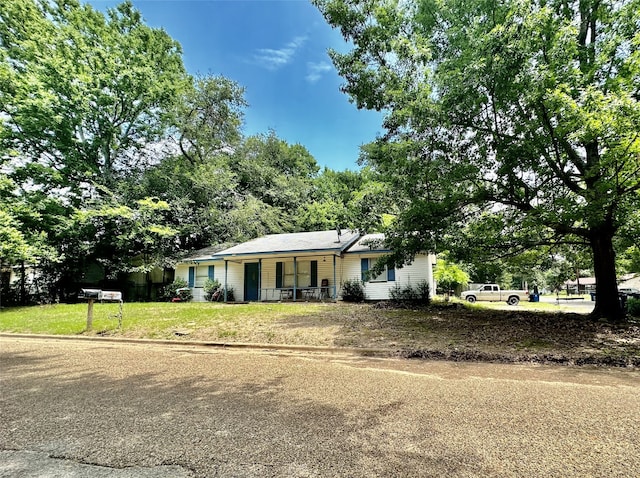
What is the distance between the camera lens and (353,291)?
17.2 m

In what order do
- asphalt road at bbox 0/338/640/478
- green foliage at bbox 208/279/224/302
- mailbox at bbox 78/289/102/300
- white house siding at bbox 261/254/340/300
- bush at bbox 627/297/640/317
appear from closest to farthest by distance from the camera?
asphalt road at bbox 0/338/640/478
mailbox at bbox 78/289/102/300
bush at bbox 627/297/640/317
white house siding at bbox 261/254/340/300
green foliage at bbox 208/279/224/302

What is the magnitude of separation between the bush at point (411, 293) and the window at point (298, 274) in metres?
4.13

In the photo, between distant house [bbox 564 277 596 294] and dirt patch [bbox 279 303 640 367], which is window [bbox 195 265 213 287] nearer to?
dirt patch [bbox 279 303 640 367]

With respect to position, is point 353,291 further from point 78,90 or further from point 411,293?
point 78,90

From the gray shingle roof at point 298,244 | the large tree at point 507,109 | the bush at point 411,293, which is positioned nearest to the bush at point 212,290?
the gray shingle roof at point 298,244

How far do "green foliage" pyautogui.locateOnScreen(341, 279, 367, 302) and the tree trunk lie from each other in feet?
30.2

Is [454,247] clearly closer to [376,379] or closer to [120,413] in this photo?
Result: [376,379]

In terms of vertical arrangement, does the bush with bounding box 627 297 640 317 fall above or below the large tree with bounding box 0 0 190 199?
below

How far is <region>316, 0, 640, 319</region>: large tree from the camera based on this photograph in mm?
7832

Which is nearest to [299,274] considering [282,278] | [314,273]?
[314,273]

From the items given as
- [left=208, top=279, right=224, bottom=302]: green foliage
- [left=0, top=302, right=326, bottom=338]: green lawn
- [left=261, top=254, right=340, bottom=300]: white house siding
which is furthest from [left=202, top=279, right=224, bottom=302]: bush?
[left=0, top=302, right=326, bottom=338]: green lawn

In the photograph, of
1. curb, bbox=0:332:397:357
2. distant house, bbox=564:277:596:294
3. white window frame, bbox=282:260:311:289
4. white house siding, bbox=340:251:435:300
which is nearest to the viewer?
curb, bbox=0:332:397:357

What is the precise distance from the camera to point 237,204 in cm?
2416

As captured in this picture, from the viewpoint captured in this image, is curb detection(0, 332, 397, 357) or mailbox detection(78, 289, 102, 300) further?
mailbox detection(78, 289, 102, 300)
